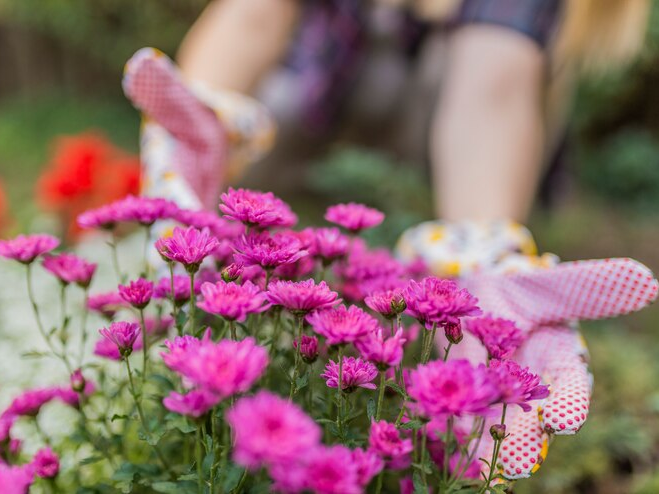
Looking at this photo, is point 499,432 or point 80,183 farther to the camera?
point 80,183

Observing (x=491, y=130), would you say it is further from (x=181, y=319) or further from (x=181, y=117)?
(x=181, y=319)

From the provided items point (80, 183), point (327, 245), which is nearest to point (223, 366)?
point (327, 245)

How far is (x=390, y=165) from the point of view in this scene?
1.89 meters

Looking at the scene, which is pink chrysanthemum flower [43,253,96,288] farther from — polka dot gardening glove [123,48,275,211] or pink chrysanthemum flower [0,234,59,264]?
polka dot gardening glove [123,48,275,211]

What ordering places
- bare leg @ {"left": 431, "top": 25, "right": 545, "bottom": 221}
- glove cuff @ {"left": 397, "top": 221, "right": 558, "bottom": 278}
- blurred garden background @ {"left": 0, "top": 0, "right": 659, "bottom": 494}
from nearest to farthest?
glove cuff @ {"left": 397, "top": 221, "right": 558, "bottom": 278}
bare leg @ {"left": 431, "top": 25, "right": 545, "bottom": 221}
blurred garden background @ {"left": 0, "top": 0, "right": 659, "bottom": 494}

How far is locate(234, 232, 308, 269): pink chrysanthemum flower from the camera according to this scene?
0.45 m

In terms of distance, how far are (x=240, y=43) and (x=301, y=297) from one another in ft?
3.19

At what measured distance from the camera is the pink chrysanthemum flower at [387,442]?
15.7 inches

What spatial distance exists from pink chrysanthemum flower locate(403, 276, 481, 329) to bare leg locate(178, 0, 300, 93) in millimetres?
869

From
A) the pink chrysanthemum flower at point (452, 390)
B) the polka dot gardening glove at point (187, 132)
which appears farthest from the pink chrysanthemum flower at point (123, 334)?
the polka dot gardening glove at point (187, 132)

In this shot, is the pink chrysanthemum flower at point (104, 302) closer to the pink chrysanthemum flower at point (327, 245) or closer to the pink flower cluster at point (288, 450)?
the pink chrysanthemum flower at point (327, 245)

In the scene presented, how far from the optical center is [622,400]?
121 centimetres

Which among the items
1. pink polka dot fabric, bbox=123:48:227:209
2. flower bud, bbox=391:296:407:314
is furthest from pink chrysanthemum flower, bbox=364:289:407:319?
pink polka dot fabric, bbox=123:48:227:209

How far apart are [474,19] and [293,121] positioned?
0.57 metres
